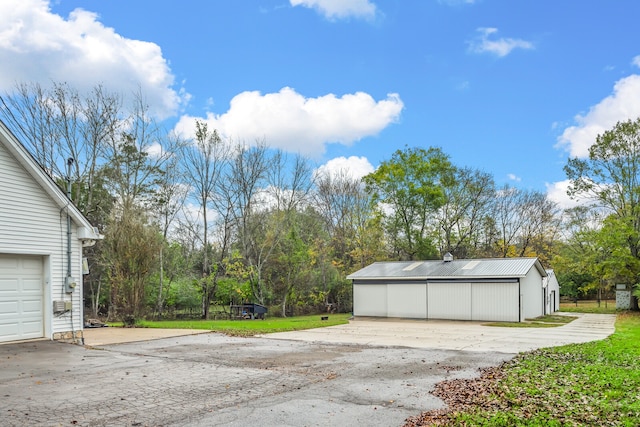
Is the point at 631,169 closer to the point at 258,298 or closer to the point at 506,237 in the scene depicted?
the point at 506,237

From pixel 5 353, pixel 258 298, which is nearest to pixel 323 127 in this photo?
pixel 258 298

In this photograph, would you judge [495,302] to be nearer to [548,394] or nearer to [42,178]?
[548,394]

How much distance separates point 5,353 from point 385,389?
8.23 m

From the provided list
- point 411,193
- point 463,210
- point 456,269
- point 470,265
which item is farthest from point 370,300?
point 463,210

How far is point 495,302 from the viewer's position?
21.7 m

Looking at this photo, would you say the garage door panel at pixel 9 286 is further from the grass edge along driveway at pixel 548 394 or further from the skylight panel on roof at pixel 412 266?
the skylight panel on roof at pixel 412 266

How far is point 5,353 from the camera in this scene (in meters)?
9.89

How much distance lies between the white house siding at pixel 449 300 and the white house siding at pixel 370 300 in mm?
2516

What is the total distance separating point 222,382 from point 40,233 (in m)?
7.17

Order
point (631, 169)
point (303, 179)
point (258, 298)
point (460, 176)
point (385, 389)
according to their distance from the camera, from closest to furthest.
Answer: point (385, 389) → point (631, 169) → point (258, 298) → point (303, 179) → point (460, 176)

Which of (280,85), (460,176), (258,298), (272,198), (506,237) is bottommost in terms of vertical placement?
(258,298)

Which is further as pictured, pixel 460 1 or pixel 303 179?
pixel 303 179

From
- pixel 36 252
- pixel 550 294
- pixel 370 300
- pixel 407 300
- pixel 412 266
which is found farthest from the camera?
pixel 550 294

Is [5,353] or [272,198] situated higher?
[272,198]
